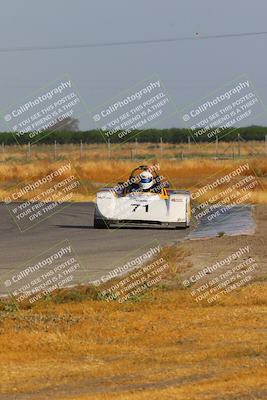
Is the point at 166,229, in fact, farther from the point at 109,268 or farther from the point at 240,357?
the point at 240,357

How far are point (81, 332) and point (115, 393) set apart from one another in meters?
2.95

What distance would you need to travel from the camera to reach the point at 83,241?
23.4 metres

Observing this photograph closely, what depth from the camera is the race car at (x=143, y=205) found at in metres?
26.6

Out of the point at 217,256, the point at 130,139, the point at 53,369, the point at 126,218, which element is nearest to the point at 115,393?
the point at 53,369

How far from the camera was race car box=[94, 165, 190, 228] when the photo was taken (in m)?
26.6

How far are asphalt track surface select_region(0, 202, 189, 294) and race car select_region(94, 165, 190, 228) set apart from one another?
0.92 feet

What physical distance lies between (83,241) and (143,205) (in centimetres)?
362
